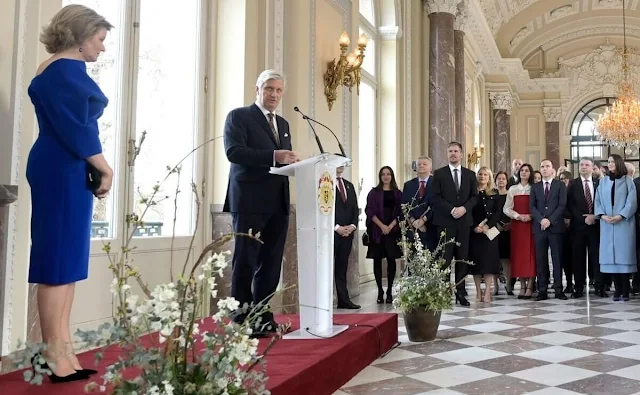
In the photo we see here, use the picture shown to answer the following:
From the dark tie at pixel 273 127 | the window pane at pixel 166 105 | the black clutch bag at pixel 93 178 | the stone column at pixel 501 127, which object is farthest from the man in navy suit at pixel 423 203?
the stone column at pixel 501 127

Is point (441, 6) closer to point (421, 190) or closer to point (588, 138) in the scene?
point (421, 190)

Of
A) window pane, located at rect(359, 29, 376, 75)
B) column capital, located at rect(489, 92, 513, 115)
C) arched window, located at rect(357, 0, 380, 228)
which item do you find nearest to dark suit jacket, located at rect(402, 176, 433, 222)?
arched window, located at rect(357, 0, 380, 228)

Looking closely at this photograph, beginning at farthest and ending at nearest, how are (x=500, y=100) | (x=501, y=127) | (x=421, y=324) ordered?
(x=501, y=127), (x=500, y=100), (x=421, y=324)

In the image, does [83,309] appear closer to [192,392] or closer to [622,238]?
[192,392]

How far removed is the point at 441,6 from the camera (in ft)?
31.3

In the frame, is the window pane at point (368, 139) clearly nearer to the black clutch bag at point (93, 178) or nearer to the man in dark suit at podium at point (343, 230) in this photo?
the man in dark suit at podium at point (343, 230)

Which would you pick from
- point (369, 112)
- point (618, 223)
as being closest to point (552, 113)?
point (369, 112)

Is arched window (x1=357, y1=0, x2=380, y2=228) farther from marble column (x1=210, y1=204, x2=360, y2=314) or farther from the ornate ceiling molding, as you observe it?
marble column (x1=210, y1=204, x2=360, y2=314)

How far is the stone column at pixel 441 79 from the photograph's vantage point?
929 centimetres

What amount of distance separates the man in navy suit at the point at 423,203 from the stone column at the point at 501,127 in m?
10.8

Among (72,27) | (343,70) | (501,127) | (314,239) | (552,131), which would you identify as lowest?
(314,239)

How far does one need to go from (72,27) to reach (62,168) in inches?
19.5

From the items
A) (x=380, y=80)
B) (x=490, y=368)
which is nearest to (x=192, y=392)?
(x=490, y=368)

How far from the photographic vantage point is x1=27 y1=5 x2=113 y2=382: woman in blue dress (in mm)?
2131
